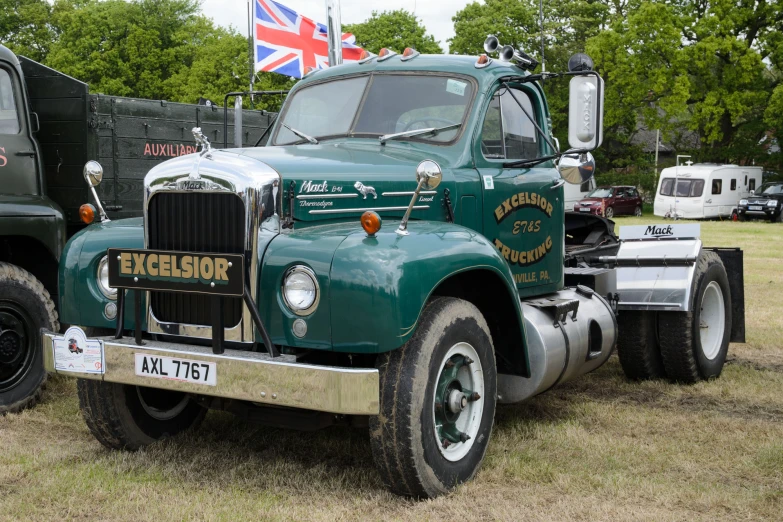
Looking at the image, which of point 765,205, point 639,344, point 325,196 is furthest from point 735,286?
point 765,205

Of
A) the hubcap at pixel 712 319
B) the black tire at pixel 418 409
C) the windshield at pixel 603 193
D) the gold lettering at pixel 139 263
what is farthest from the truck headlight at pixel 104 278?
the windshield at pixel 603 193

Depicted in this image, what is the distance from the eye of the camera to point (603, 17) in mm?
46438

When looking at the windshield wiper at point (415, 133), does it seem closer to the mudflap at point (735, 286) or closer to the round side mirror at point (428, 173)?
the round side mirror at point (428, 173)

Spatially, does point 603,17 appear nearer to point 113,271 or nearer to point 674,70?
point 674,70

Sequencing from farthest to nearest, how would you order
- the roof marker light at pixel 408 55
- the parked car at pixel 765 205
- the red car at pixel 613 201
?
the red car at pixel 613 201
the parked car at pixel 765 205
the roof marker light at pixel 408 55

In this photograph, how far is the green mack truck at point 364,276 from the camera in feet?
13.0

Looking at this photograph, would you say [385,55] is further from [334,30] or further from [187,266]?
[334,30]

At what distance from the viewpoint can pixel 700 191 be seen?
114 feet

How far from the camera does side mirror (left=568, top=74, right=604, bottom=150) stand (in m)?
4.97

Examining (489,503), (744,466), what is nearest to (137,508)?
(489,503)

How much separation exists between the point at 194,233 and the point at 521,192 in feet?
7.30

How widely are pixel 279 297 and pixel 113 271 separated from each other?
88 cm

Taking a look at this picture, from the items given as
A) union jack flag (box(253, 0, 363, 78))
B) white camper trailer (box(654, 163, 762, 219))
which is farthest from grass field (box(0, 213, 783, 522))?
white camper trailer (box(654, 163, 762, 219))

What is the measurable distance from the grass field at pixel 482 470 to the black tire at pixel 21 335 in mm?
194
